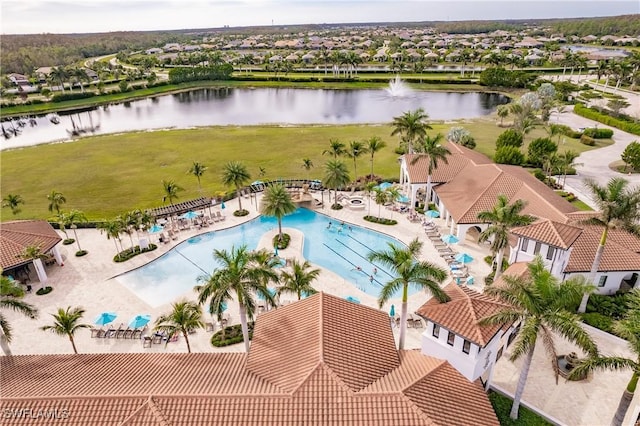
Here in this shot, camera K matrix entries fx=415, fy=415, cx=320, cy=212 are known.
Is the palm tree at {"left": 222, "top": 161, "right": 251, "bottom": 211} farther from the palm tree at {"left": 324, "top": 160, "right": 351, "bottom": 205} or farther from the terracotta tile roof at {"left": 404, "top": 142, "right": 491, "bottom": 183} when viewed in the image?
the terracotta tile roof at {"left": 404, "top": 142, "right": 491, "bottom": 183}

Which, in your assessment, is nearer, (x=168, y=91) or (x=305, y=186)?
(x=305, y=186)

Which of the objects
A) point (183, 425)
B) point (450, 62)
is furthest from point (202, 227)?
point (450, 62)

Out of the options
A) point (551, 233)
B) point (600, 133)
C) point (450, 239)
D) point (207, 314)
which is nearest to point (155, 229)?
point (207, 314)

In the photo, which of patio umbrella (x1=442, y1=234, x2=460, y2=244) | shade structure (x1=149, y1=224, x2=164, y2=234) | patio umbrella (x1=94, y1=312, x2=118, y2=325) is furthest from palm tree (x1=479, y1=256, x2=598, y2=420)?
shade structure (x1=149, y1=224, x2=164, y2=234)

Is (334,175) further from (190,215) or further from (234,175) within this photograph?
(190,215)

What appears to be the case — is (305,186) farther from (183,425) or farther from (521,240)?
(183,425)
